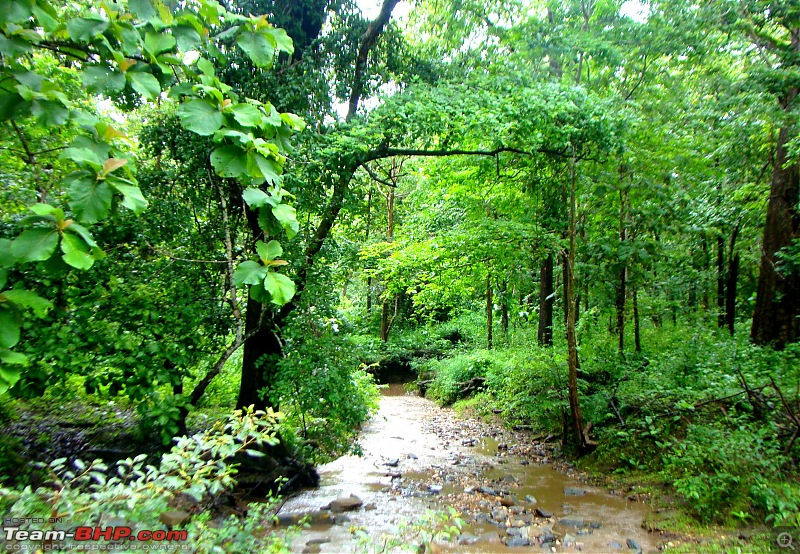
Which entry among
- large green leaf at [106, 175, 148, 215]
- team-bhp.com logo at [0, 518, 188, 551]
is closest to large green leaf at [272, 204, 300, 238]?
large green leaf at [106, 175, 148, 215]

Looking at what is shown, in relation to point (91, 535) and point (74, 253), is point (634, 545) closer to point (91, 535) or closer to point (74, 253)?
point (91, 535)

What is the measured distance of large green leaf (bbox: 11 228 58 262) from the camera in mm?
1912

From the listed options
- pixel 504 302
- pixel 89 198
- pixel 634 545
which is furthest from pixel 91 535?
pixel 504 302

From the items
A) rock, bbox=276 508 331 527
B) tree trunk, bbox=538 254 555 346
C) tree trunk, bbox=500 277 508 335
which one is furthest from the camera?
tree trunk, bbox=500 277 508 335

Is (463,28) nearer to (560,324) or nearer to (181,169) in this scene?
(181,169)

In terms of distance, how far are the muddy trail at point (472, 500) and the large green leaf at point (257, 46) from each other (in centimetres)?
362

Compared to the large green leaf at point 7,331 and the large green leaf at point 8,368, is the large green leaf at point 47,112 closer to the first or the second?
the large green leaf at point 7,331

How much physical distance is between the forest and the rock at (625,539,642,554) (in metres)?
0.49

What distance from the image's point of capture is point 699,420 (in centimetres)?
685

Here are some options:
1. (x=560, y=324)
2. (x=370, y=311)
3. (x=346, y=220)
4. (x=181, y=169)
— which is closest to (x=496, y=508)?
(x=346, y=220)

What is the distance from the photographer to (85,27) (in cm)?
235

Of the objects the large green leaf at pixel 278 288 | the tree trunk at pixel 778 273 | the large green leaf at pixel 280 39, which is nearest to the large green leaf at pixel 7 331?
the large green leaf at pixel 278 288

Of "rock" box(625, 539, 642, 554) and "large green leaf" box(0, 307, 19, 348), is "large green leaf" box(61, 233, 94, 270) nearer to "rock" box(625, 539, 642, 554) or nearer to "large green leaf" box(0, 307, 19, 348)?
"large green leaf" box(0, 307, 19, 348)

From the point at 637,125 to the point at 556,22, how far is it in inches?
135
